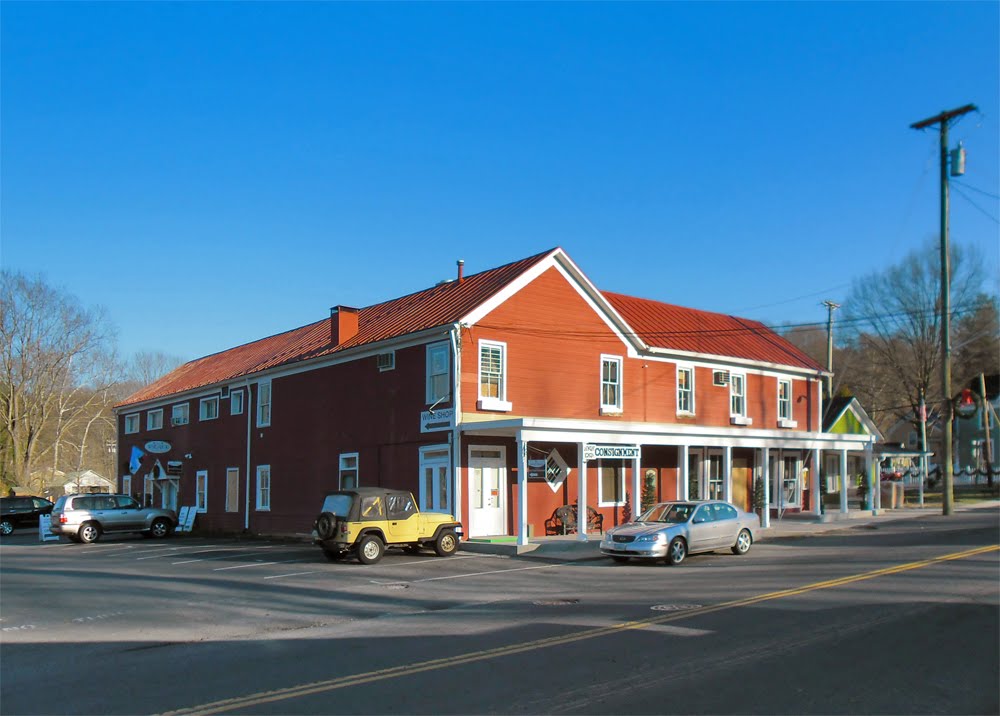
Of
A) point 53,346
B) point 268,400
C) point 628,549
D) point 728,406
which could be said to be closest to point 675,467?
point 728,406

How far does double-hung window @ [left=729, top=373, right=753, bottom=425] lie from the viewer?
109ft

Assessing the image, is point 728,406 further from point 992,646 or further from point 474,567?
point 992,646

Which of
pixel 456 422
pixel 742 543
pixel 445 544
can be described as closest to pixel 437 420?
pixel 456 422

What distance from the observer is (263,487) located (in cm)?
3316

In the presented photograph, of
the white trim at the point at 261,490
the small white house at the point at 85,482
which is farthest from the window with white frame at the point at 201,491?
the small white house at the point at 85,482

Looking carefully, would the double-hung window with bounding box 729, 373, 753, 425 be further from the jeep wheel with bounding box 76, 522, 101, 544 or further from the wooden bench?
the jeep wheel with bounding box 76, 522, 101, 544

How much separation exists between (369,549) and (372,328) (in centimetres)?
1048

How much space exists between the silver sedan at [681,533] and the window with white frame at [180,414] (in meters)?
25.4

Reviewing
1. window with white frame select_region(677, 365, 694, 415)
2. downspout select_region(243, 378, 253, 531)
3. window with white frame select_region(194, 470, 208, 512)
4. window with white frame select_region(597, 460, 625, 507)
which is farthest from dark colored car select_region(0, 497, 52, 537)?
window with white frame select_region(677, 365, 694, 415)

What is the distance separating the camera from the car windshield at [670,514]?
20.0 metres

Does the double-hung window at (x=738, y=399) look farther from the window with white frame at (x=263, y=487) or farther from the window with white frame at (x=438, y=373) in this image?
the window with white frame at (x=263, y=487)

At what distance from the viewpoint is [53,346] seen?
183 feet

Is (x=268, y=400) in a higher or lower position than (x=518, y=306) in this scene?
lower

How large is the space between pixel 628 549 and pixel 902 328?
42.0 meters
